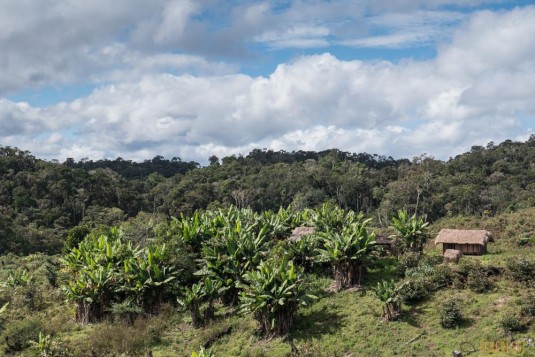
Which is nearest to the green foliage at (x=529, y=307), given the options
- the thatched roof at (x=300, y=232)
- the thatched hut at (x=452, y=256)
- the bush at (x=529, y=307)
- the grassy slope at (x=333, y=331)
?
the bush at (x=529, y=307)

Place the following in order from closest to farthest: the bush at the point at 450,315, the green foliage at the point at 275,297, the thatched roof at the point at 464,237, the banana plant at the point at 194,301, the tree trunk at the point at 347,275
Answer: the bush at the point at 450,315 < the green foliage at the point at 275,297 < the banana plant at the point at 194,301 < the tree trunk at the point at 347,275 < the thatched roof at the point at 464,237

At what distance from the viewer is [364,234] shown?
21641mm

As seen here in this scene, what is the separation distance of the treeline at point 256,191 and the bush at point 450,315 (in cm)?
3367

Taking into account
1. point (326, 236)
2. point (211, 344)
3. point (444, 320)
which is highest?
point (326, 236)

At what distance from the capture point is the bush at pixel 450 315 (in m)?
16.9

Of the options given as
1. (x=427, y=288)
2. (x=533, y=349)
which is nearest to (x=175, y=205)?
(x=427, y=288)

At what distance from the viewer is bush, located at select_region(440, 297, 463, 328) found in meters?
16.9

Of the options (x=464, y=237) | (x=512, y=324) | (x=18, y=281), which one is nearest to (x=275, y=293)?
(x=512, y=324)

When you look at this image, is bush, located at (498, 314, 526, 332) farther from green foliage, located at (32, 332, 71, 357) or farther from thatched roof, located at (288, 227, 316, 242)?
green foliage, located at (32, 332, 71, 357)

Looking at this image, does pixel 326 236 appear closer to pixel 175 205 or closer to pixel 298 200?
pixel 298 200

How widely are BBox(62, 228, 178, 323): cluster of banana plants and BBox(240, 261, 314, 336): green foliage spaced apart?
15.3 feet

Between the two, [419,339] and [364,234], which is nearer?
[419,339]

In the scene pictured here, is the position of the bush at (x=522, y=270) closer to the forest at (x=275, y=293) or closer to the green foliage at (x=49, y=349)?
the forest at (x=275, y=293)

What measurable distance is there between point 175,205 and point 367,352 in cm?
5539
